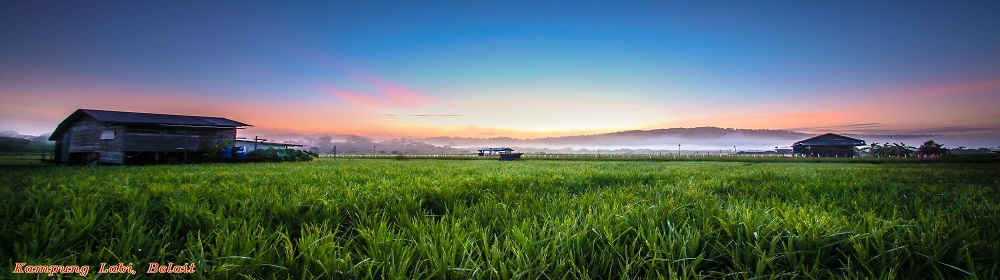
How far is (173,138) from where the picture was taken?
93.2ft

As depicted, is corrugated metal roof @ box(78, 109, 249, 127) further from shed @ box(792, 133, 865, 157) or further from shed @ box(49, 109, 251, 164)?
shed @ box(792, 133, 865, 157)

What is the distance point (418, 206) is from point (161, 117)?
42.8 metres

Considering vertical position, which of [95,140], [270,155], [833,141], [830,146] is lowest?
[270,155]

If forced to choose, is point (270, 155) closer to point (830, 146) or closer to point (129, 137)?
point (129, 137)

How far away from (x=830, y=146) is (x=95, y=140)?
115m

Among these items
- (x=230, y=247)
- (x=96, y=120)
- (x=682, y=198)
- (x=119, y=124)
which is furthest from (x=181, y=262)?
(x=96, y=120)

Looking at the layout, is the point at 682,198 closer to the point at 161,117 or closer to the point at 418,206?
the point at 418,206

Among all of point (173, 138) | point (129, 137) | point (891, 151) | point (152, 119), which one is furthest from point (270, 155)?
point (891, 151)

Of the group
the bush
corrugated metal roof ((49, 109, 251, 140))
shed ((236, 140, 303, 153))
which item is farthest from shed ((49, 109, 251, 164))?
the bush

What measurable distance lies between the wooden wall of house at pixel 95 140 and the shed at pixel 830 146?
11153 cm

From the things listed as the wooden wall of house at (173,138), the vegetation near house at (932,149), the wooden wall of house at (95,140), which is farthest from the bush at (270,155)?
the vegetation near house at (932,149)

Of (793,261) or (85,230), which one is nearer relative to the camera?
(793,261)

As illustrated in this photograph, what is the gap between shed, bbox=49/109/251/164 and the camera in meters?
26.0

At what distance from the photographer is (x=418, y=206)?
3539 mm
